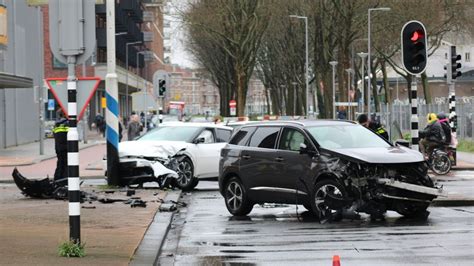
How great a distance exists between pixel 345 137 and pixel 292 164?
988 mm

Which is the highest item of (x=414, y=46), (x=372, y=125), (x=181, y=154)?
(x=414, y=46)

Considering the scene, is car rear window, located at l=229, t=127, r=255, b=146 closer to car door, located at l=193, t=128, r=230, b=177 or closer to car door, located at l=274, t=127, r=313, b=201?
car door, located at l=274, t=127, r=313, b=201

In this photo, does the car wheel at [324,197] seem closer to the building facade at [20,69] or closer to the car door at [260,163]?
the car door at [260,163]

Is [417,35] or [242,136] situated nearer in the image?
[242,136]

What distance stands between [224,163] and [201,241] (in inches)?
160

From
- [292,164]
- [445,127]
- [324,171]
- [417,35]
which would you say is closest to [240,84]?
[445,127]

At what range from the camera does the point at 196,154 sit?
20656 millimetres

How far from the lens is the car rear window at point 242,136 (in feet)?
51.0

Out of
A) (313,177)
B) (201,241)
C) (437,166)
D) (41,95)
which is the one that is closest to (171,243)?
(201,241)

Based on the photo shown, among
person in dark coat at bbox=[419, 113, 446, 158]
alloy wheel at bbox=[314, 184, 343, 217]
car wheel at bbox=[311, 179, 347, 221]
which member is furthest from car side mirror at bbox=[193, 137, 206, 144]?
alloy wheel at bbox=[314, 184, 343, 217]

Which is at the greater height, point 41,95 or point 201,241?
point 41,95

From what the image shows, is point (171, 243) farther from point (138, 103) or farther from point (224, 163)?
point (138, 103)

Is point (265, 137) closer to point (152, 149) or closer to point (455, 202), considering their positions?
point (455, 202)

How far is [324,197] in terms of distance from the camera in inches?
524
